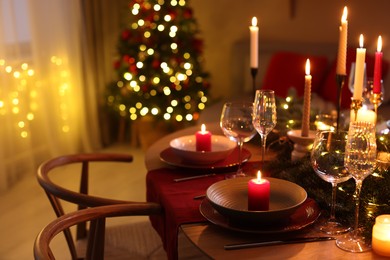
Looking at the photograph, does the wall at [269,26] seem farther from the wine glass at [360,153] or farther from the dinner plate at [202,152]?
the wine glass at [360,153]

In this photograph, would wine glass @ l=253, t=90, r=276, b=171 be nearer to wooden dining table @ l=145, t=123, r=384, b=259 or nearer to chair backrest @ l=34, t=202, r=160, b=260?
A: wooden dining table @ l=145, t=123, r=384, b=259

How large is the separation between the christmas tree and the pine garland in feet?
8.91

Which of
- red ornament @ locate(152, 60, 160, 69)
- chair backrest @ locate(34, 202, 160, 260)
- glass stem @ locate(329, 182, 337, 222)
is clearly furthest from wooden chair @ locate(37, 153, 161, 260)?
red ornament @ locate(152, 60, 160, 69)

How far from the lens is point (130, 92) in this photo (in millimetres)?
4461

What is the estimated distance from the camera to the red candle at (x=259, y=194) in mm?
1353

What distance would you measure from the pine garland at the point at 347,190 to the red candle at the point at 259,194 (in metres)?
0.19

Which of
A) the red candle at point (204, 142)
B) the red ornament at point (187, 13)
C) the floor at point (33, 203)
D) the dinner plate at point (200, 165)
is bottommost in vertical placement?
the floor at point (33, 203)

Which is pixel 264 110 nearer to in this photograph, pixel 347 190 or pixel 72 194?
pixel 347 190

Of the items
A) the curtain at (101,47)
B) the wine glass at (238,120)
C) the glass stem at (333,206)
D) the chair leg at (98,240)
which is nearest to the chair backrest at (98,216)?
the chair leg at (98,240)

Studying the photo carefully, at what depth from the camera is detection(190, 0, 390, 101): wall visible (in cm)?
434

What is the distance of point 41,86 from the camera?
402 cm

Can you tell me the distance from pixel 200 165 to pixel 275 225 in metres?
0.52

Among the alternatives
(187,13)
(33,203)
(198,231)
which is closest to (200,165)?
(198,231)

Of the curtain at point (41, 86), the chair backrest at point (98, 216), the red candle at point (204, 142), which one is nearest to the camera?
the chair backrest at point (98, 216)
